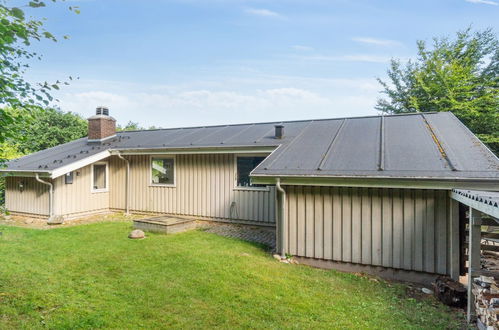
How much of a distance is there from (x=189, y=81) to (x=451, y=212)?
942 inches

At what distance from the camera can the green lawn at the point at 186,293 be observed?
350 centimetres

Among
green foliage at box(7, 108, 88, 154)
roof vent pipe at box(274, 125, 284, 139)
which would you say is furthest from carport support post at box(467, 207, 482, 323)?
green foliage at box(7, 108, 88, 154)

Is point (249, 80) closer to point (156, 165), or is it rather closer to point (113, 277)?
point (156, 165)

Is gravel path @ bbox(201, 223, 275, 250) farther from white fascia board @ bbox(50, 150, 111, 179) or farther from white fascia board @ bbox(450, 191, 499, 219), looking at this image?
white fascia board @ bbox(50, 150, 111, 179)

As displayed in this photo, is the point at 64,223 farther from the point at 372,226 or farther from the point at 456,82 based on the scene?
the point at 456,82

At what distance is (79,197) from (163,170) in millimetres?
3042

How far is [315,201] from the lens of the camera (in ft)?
18.9

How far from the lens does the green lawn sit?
3.50 metres

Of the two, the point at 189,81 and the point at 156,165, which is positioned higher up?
the point at 189,81

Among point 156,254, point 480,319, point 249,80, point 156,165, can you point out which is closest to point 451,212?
point 480,319

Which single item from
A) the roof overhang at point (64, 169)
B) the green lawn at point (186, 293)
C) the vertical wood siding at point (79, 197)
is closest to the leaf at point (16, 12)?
the green lawn at point (186, 293)

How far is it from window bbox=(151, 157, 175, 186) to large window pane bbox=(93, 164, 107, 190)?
7.10 ft

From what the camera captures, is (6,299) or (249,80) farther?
(249,80)

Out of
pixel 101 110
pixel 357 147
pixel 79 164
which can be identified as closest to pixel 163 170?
pixel 79 164
